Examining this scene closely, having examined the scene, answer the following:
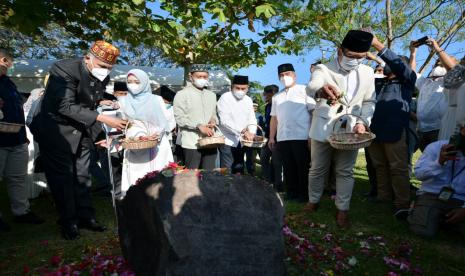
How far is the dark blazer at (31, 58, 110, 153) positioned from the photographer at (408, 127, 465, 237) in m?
3.61

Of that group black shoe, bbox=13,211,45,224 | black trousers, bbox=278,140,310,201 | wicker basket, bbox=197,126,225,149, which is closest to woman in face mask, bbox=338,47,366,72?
black trousers, bbox=278,140,310,201

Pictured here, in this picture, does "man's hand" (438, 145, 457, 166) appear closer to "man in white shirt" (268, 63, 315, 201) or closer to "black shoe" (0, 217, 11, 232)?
"man in white shirt" (268, 63, 315, 201)

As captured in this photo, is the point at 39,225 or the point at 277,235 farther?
the point at 39,225

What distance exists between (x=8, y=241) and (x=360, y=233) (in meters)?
3.82

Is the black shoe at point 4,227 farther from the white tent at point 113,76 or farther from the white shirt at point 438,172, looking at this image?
the white tent at point 113,76

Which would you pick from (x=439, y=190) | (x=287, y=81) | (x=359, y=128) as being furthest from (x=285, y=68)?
(x=439, y=190)

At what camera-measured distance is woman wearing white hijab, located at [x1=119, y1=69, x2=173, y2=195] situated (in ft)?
14.9

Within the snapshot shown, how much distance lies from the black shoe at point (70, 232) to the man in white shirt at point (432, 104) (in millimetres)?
5047

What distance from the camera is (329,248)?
3434 mm

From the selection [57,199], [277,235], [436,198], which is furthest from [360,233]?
[57,199]

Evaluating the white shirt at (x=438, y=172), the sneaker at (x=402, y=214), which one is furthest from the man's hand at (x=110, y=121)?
the sneaker at (x=402, y=214)

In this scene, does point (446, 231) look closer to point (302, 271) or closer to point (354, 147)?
point (354, 147)

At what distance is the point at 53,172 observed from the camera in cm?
378

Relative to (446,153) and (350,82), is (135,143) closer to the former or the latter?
(350,82)
